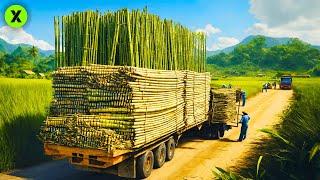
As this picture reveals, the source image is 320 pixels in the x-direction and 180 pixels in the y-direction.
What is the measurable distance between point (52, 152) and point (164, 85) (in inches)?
153

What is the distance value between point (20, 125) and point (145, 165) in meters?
4.82

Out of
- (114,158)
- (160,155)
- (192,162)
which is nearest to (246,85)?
(192,162)

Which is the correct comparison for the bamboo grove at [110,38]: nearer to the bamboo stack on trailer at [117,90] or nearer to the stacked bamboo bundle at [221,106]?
the bamboo stack on trailer at [117,90]

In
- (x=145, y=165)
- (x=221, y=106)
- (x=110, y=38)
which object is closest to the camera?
(x=145, y=165)

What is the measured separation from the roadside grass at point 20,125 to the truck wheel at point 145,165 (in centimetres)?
423

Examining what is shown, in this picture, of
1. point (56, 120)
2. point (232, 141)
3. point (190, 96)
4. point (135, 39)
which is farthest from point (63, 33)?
point (232, 141)

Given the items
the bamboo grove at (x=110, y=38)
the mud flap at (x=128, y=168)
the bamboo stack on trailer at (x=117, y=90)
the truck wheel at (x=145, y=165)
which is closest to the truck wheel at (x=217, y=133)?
the bamboo stack on trailer at (x=117, y=90)

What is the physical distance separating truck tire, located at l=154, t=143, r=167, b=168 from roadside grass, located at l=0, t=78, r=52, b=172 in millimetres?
4161

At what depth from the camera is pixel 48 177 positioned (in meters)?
11.7

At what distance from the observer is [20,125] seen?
13195 mm

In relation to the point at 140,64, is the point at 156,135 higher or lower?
lower

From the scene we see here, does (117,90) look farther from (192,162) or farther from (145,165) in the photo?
(192,162)

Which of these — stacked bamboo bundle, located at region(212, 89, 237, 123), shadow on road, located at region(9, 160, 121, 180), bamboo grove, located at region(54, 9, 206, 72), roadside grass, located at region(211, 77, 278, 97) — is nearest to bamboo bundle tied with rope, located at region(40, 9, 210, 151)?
bamboo grove, located at region(54, 9, 206, 72)

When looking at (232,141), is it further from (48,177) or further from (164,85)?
(48,177)
